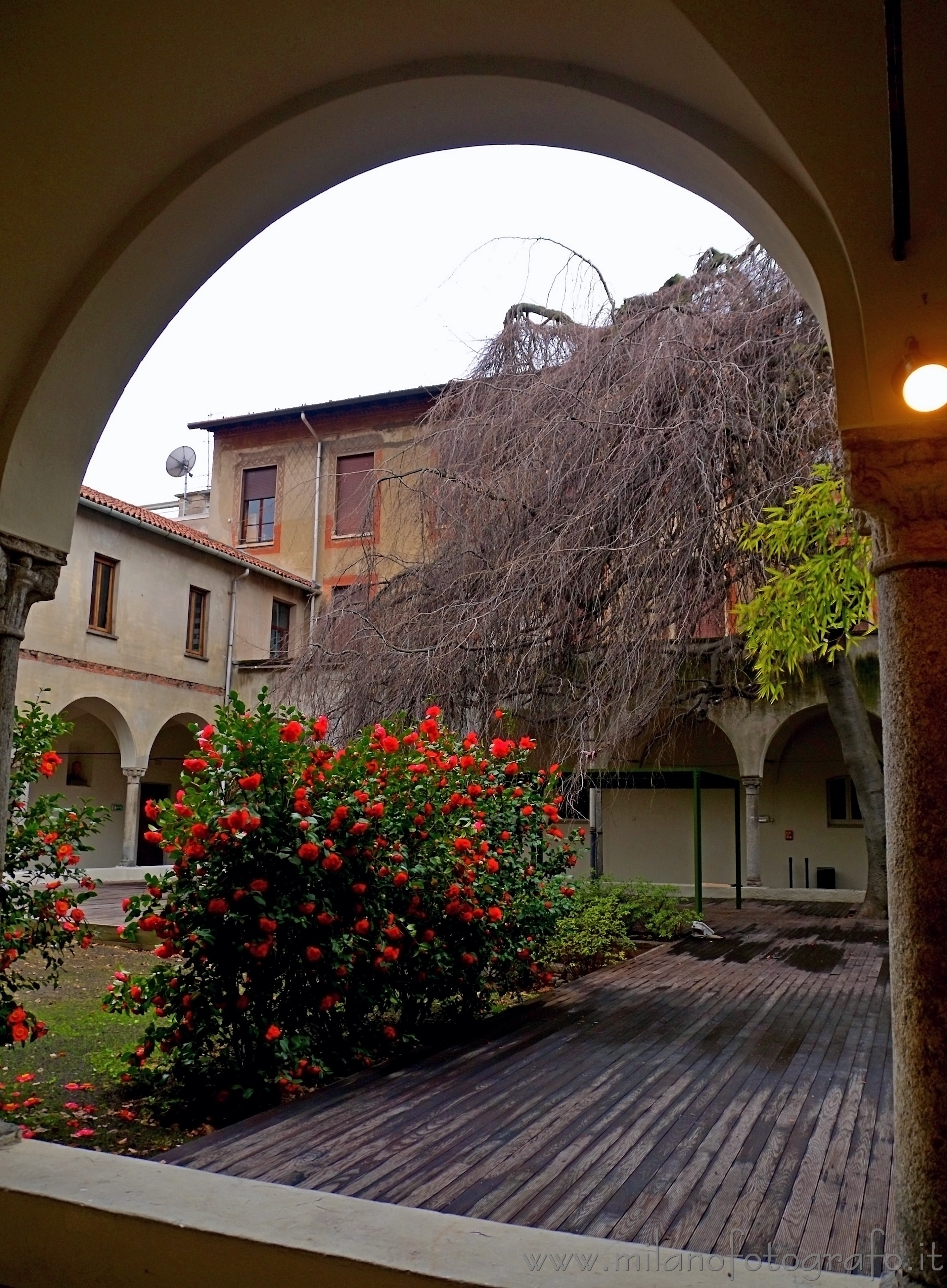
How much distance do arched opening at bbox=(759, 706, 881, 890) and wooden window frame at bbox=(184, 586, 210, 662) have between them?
1189 centimetres

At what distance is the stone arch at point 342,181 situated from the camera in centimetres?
278

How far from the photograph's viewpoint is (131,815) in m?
20.0

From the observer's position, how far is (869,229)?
102 inches

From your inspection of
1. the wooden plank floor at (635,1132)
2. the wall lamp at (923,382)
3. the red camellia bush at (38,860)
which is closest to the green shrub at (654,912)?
the wooden plank floor at (635,1132)

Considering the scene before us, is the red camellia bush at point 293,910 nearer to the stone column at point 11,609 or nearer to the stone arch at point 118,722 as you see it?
the stone column at point 11,609

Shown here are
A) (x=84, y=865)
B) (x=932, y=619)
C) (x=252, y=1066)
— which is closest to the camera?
(x=932, y=619)

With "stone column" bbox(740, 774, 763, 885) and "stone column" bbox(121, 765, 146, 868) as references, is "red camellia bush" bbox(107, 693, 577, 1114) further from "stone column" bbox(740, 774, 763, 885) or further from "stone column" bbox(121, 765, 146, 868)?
"stone column" bbox(121, 765, 146, 868)

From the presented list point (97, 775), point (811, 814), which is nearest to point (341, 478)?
point (97, 775)

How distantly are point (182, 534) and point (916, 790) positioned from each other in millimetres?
20152

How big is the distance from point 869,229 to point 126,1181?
9.98ft

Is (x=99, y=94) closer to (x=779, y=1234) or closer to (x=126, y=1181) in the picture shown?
(x=126, y=1181)

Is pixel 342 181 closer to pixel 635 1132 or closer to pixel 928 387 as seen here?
pixel 928 387

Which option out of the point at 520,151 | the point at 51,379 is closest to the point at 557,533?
the point at 520,151

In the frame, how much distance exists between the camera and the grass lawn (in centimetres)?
438
